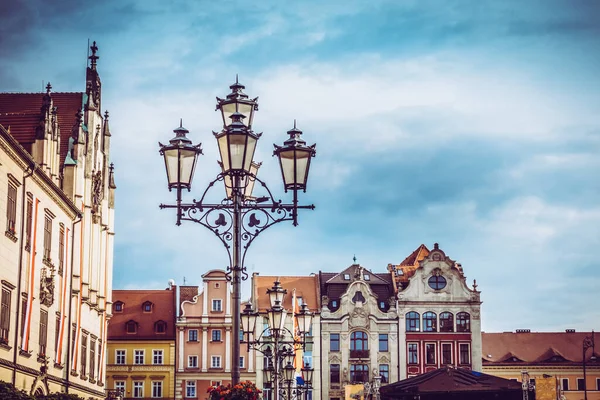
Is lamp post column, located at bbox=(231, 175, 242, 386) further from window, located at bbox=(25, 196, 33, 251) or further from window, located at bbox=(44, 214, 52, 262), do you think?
window, located at bbox=(44, 214, 52, 262)

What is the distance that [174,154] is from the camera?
17.2 metres

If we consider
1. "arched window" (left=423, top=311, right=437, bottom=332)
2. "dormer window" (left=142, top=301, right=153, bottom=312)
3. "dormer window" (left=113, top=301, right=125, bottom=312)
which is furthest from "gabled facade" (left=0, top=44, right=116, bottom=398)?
"arched window" (left=423, top=311, right=437, bottom=332)

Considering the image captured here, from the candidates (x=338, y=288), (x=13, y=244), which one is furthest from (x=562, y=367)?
(x=13, y=244)

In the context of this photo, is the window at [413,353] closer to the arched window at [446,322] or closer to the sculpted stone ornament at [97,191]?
the arched window at [446,322]

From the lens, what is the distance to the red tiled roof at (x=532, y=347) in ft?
266

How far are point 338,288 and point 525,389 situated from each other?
146ft

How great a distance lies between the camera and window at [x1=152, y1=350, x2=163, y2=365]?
2867 inches

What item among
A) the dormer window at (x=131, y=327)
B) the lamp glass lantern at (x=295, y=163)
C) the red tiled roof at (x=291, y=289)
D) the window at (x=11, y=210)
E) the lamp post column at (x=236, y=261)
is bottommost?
the lamp post column at (x=236, y=261)

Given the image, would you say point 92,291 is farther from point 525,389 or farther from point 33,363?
point 525,389

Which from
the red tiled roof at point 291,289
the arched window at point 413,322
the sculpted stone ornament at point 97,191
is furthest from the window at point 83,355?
the arched window at point 413,322

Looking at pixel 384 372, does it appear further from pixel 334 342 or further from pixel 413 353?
pixel 334 342

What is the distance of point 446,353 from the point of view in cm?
7562

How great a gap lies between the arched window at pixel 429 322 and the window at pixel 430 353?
1102mm

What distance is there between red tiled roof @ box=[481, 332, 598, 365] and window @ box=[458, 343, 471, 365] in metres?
5.24
